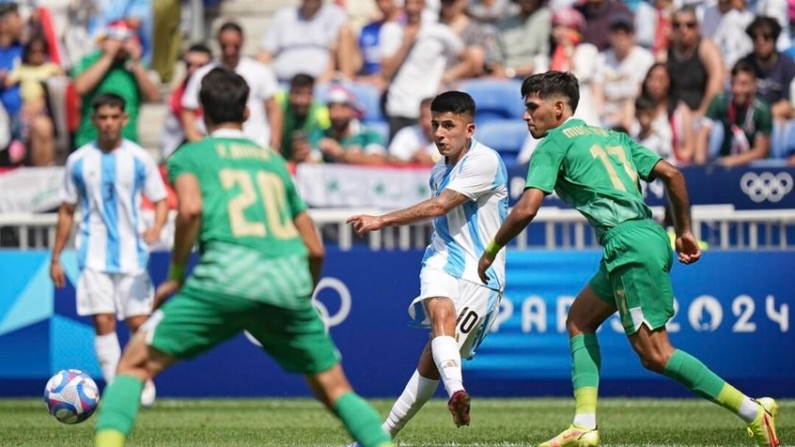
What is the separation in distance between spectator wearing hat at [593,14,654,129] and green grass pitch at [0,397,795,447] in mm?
4553

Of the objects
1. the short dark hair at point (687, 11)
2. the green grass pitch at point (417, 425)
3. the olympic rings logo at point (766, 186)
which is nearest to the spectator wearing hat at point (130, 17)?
the green grass pitch at point (417, 425)

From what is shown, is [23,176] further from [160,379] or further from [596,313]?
[596,313]

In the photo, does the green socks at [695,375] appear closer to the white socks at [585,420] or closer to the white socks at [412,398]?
the white socks at [585,420]

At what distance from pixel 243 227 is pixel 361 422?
3.32 feet

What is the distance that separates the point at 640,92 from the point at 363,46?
3.56 m

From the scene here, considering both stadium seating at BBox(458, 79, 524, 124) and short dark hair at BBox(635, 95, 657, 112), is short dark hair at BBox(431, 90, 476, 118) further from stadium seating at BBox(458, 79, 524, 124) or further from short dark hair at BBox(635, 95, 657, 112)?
A: stadium seating at BBox(458, 79, 524, 124)

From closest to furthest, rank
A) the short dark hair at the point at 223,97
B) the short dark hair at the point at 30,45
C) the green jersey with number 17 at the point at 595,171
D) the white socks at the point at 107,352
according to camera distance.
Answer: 1. the short dark hair at the point at 223,97
2. the green jersey with number 17 at the point at 595,171
3. the white socks at the point at 107,352
4. the short dark hair at the point at 30,45

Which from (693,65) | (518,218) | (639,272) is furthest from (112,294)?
(693,65)

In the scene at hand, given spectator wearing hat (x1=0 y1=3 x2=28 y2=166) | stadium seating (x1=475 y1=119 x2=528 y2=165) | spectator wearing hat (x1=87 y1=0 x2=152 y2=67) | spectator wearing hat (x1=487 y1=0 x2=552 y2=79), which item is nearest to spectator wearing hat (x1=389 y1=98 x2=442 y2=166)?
stadium seating (x1=475 y1=119 x2=528 y2=165)

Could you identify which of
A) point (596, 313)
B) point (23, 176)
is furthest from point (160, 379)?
point (596, 313)

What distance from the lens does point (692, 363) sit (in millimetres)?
8383

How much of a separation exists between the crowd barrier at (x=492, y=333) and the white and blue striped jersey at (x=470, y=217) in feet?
12.9

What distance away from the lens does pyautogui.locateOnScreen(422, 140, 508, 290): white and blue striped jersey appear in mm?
9039

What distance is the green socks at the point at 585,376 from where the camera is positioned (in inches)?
336
